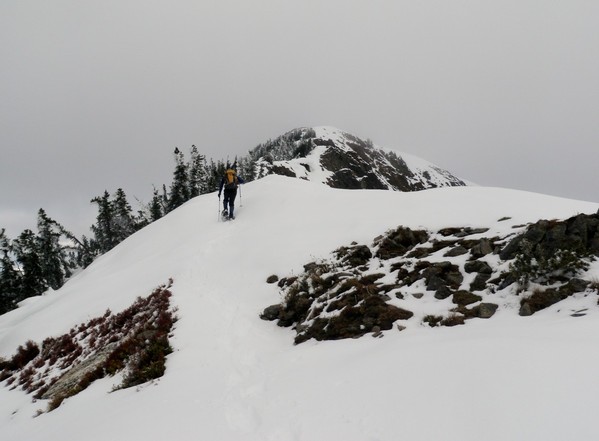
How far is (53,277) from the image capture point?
2291 inches

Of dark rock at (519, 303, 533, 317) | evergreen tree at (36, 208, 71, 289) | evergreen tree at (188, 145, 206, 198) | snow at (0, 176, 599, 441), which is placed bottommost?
dark rock at (519, 303, 533, 317)

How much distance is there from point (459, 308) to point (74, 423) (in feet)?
29.1

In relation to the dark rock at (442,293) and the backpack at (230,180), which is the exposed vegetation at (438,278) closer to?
the dark rock at (442,293)

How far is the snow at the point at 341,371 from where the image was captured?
4090 mm

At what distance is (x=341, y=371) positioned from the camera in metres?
6.26

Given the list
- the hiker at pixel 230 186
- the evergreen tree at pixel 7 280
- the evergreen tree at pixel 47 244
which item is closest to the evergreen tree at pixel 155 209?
the evergreen tree at pixel 47 244

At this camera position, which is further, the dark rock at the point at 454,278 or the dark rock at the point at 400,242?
the dark rock at the point at 400,242

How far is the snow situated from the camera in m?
4.09

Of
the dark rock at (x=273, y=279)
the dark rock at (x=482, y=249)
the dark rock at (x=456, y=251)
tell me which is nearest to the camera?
the dark rock at (x=482, y=249)

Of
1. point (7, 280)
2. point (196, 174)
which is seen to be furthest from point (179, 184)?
point (7, 280)

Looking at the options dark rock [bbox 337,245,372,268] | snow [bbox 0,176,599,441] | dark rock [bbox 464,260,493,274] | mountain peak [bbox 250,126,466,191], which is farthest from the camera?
mountain peak [bbox 250,126,466,191]

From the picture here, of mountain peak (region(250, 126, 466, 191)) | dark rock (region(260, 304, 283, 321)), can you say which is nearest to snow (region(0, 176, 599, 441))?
dark rock (region(260, 304, 283, 321))

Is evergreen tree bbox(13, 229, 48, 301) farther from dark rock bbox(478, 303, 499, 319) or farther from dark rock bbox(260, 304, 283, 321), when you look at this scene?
dark rock bbox(478, 303, 499, 319)

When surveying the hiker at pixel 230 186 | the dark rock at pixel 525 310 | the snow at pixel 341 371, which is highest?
the hiker at pixel 230 186
